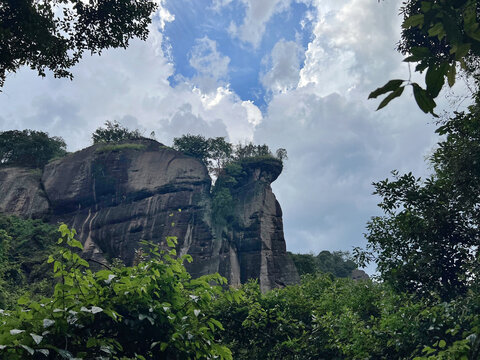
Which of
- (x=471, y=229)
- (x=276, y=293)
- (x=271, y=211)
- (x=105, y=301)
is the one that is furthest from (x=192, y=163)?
(x=105, y=301)

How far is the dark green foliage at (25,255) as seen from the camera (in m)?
25.0

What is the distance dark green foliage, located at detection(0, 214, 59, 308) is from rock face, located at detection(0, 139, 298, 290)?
3.50m

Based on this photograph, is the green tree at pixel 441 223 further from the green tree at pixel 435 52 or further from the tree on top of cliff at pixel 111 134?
the tree on top of cliff at pixel 111 134

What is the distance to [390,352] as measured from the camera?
7.35 metres

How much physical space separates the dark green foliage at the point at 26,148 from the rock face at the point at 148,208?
374 cm

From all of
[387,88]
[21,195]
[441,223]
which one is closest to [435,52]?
[387,88]

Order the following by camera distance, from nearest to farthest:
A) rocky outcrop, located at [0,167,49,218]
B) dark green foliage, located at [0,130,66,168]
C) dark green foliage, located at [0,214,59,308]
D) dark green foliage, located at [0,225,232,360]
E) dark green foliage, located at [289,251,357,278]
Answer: dark green foliage, located at [0,225,232,360] < dark green foliage, located at [0,214,59,308] < rocky outcrop, located at [0,167,49,218] < dark green foliage, located at [0,130,66,168] < dark green foliage, located at [289,251,357,278]

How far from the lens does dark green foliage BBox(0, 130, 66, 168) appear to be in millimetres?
41562

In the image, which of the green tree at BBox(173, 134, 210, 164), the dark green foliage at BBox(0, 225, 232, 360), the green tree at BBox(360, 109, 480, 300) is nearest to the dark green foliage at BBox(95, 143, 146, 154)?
the green tree at BBox(173, 134, 210, 164)

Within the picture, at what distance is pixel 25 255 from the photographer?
3036cm

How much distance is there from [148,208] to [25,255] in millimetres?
11407

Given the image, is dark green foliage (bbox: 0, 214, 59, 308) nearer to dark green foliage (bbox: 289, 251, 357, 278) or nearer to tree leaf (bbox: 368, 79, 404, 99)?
tree leaf (bbox: 368, 79, 404, 99)

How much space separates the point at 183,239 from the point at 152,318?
34.0 metres

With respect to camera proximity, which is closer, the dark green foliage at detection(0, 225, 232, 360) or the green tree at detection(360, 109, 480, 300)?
the dark green foliage at detection(0, 225, 232, 360)
